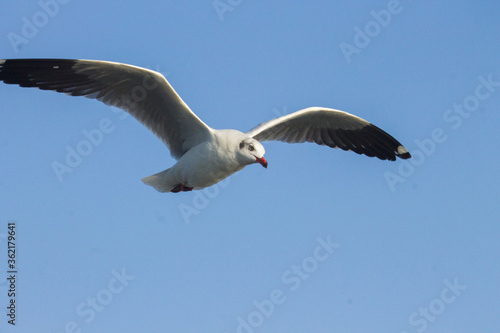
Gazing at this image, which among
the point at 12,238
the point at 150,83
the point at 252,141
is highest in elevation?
the point at 150,83

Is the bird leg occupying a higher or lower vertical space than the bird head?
lower

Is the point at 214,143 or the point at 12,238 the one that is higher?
the point at 214,143

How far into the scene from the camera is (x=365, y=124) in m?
12.5

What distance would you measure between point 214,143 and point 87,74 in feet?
6.83

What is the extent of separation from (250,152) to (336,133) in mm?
3085

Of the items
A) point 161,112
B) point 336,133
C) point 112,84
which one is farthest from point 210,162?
point 336,133

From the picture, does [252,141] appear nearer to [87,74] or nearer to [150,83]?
[150,83]

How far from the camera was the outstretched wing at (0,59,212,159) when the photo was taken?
10.0 meters

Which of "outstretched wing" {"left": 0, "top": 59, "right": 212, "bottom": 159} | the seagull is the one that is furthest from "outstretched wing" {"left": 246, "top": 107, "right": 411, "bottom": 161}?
"outstretched wing" {"left": 0, "top": 59, "right": 212, "bottom": 159}

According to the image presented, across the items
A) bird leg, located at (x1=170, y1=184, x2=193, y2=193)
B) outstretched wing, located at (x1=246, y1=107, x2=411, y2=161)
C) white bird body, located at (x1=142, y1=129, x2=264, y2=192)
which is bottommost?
bird leg, located at (x1=170, y1=184, x2=193, y2=193)

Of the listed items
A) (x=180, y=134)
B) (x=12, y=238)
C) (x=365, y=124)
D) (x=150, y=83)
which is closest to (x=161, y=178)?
(x=180, y=134)

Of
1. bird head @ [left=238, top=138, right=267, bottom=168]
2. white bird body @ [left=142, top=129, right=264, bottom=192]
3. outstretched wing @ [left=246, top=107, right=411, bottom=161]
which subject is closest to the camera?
bird head @ [left=238, top=138, right=267, bottom=168]

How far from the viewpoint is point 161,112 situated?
34.7ft

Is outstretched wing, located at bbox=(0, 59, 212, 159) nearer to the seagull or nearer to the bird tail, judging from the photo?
the seagull
